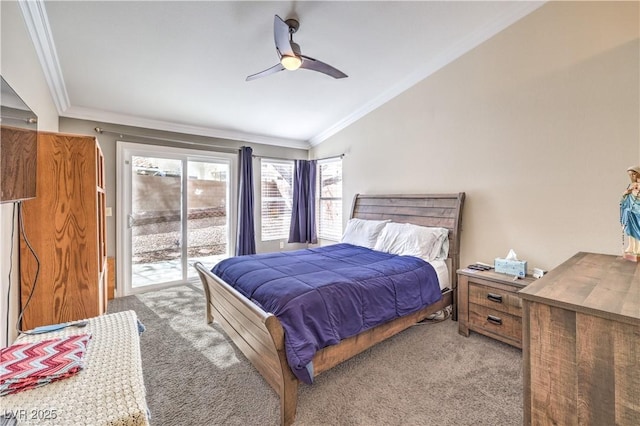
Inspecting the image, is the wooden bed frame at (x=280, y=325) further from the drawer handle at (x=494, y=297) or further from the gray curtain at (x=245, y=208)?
the gray curtain at (x=245, y=208)

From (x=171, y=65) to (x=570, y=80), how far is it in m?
3.75

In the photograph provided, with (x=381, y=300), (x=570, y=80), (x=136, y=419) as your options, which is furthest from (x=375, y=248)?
(x=136, y=419)

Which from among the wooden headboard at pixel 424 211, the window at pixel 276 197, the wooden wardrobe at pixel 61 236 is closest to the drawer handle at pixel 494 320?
the wooden headboard at pixel 424 211

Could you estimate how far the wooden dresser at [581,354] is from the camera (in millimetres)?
815

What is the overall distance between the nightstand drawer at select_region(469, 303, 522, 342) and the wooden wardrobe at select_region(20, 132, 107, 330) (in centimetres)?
309

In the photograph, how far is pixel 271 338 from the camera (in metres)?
1.62

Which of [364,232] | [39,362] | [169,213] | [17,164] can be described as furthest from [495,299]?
[169,213]

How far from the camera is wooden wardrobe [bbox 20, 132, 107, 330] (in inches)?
67.7

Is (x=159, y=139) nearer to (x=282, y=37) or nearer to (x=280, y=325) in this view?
(x=282, y=37)

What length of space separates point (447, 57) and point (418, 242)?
7.20ft

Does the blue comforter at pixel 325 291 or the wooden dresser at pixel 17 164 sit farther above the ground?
the wooden dresser at pixel 17 164

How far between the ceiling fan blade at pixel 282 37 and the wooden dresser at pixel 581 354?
2.15m

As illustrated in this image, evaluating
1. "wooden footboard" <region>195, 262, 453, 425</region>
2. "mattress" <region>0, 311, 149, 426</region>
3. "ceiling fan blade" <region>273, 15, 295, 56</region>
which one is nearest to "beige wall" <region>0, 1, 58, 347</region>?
"mattress" <region>0, 311, 149, 426</region>

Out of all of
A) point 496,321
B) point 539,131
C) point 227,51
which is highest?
point 227,51
